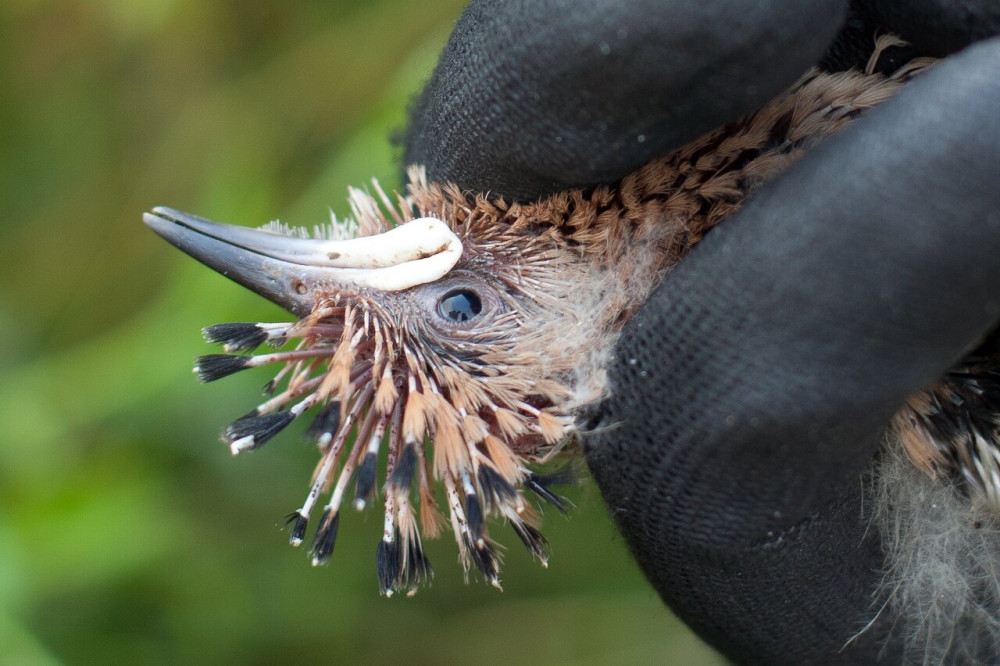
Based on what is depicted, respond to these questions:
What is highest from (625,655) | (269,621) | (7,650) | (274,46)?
(274,46)

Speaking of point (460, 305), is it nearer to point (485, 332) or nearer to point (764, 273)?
point (485, 332)

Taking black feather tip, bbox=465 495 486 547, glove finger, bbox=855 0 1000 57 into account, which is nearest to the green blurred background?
black feather tip, bbox=465 495 486 547

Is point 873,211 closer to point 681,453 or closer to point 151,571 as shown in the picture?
point 681,453

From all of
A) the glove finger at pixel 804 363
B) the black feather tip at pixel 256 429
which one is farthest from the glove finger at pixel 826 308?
the black feather tip at pixel 256 429

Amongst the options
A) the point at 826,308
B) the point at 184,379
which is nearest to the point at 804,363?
the point at 826,308

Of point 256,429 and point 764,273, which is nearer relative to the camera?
point 764,273

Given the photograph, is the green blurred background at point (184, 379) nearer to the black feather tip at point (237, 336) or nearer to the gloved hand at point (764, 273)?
the gloved hand at point (764, 273)

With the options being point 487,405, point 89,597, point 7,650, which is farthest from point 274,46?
point 487,405
